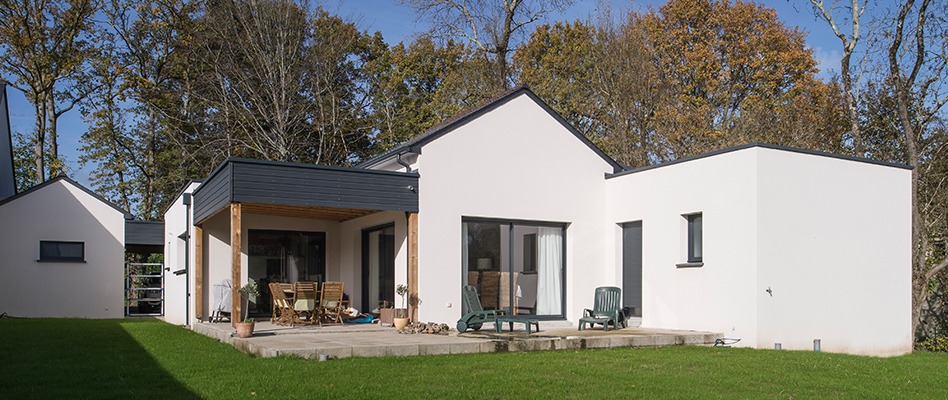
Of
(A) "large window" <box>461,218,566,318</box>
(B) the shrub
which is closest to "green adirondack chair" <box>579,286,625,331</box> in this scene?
(A) "large window" <box>461,218,566,318</box>

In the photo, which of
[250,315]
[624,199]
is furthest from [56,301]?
[624,199]

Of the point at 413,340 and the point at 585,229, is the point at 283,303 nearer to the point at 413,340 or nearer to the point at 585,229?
the point at 413,340

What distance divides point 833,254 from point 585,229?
163 inches

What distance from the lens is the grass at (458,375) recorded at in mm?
7098

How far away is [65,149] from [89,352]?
2336 centimetres

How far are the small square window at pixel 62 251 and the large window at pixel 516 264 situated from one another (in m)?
12.6

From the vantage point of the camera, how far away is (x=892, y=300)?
Result: 13.9m

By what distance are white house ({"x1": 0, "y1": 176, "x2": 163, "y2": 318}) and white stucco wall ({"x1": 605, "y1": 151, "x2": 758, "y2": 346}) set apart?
46.3ft

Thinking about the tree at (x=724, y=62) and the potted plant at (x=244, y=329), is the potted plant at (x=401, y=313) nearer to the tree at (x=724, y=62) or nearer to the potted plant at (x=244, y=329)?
the potted plant at (x=244, y=329)

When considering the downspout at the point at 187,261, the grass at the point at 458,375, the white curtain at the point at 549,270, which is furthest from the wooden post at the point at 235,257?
the white curtain at the point at 549,270

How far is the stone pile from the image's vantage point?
12.1 m

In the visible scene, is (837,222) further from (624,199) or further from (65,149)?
(65,149)

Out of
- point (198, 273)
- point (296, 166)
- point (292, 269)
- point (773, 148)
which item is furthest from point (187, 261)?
point (773, 148)

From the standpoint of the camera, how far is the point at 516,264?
14117mm
